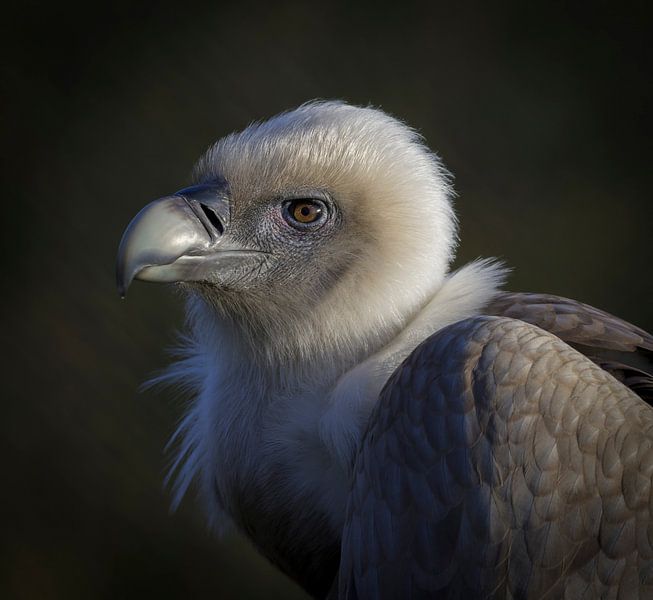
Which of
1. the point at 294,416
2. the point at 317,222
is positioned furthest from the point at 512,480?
the point at 317,222

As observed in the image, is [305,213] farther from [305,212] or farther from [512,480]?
[512,480]

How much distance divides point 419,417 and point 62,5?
258 cm

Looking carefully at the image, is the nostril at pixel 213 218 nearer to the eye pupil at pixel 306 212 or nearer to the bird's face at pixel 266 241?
the bird's face at pixel 266 241

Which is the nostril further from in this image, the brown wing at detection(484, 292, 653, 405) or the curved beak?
the brown wing at detection(484, 292, 653, 405)

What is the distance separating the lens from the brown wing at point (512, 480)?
4.20 ft

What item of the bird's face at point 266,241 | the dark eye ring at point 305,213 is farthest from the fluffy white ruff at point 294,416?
the dark eye ring at point 305,213

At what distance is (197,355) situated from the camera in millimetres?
1966

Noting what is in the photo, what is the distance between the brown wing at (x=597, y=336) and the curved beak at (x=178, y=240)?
1.56 ft

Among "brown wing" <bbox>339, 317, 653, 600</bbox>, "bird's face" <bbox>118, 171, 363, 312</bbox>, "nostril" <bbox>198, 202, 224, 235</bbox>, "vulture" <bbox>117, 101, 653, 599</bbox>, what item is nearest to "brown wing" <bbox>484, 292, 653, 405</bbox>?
"vulture" <bbox>117, 101, 653, 599</bbox>

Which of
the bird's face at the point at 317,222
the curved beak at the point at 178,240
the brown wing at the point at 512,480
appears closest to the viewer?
the brown wing at the point at 512,480

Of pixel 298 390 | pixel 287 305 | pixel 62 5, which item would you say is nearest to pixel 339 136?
pixel 287 305

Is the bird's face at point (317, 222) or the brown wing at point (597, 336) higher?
the bird's face at point (317, 222)

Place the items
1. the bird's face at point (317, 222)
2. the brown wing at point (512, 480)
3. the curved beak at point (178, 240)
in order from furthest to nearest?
1. the bird's face at point (317, 222)
2. the curved beak at point (178, 240)
3. the brown wing at point (512, 480)

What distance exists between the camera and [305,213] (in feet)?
5.53
